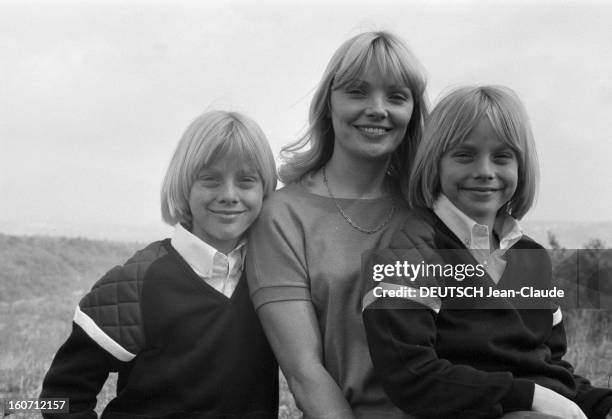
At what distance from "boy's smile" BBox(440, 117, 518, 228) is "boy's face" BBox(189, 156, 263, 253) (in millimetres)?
507

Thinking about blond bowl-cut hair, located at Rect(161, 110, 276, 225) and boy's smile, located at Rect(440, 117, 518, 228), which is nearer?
boy's smile, located at Rect(440, 117, 518, 228)

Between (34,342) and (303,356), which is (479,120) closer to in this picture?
(303,356)

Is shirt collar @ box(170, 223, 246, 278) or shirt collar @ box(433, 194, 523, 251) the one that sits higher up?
shirt collar @ box(433, 194, 523, 251)

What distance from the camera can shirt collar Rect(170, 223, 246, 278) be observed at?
2.02 metres

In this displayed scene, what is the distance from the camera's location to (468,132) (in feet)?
6.14

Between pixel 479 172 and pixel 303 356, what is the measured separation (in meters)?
0.63

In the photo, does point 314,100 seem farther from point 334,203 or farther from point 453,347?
point 453,347

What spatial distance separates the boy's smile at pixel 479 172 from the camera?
6.14 ft

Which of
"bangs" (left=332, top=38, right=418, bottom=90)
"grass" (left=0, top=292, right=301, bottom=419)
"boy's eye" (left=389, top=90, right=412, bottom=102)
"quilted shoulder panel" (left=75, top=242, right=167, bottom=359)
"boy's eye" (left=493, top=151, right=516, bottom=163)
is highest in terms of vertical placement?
"bangs" (left=332, top=38, right=418, bottom=90)

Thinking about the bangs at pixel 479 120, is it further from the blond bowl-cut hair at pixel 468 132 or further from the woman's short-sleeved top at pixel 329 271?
the woman's short-sleeved top at pixel 329 271

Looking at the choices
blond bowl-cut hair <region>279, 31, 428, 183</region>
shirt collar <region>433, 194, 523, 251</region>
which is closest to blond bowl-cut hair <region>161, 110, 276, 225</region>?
blond bowl-cut hair <region>279, 31, 428, 183</region>

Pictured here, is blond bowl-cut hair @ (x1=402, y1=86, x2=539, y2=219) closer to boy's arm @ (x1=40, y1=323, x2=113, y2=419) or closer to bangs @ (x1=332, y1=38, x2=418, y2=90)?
bangs @ (x1=332, y1=38, x2=418, y2=90)

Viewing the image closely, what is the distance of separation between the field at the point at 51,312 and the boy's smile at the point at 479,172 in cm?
92

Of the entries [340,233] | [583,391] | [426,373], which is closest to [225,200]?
[340,233]
